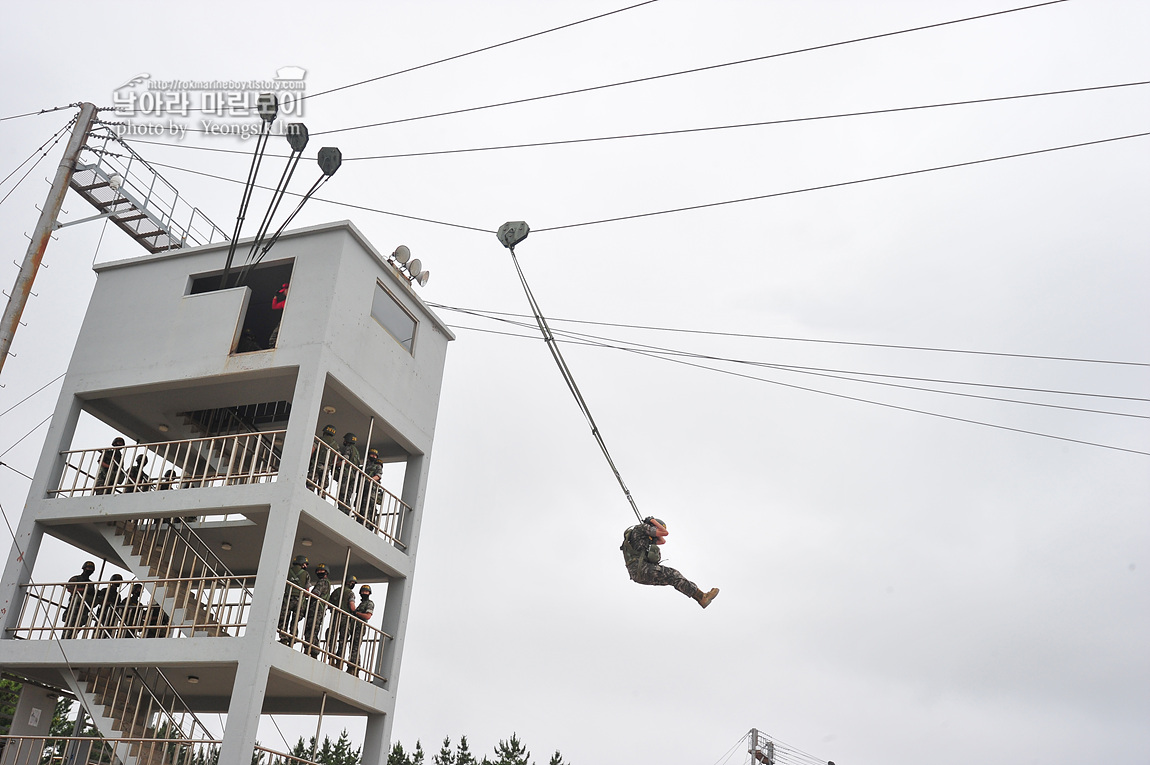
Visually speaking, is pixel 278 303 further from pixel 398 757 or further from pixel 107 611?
pixel 398 757

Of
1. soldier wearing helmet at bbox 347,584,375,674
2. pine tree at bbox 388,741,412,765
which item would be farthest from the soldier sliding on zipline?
pine tree at bbox 388,741,412,765

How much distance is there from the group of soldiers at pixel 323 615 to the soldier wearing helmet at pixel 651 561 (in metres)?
5.32

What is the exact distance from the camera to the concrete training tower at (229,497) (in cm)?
1617

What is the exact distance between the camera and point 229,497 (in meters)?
16.9

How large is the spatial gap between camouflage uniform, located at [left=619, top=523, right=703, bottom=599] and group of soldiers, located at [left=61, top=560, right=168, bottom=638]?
799 cm

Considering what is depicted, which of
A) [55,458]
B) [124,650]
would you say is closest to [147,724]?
[124,650]

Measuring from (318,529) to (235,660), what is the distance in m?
2.76

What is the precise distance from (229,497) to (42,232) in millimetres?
6264

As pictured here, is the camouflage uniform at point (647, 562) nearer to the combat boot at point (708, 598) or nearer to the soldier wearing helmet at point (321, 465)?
the combat boot at point (708, 598)

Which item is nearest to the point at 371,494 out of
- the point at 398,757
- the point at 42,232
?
the point at 42,232

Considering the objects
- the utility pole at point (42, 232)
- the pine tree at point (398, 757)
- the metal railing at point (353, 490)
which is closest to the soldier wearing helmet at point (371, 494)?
the metal railing at point (353, 490)

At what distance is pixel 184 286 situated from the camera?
1933cm

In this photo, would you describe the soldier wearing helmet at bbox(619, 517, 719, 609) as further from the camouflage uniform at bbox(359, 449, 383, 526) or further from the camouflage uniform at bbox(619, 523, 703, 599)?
the camouflage uniform at bbox(359, 449, 383, 526)

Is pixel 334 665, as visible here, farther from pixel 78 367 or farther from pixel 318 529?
pixel 78 367
